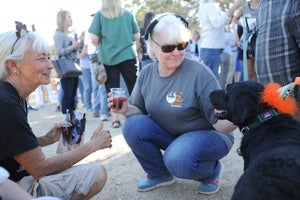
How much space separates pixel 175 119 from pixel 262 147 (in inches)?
36.1

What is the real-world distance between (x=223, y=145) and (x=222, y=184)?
0.56 m

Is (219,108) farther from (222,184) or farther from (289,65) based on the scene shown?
(222,184)

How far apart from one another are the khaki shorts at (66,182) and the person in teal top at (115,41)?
294cm

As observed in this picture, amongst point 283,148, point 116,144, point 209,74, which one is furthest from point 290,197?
point 116,144

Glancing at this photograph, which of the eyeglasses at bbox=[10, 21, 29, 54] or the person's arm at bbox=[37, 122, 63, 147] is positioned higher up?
the eyeglasses at bbox=[10, 21, 29, 54]

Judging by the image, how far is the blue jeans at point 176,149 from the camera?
257cm

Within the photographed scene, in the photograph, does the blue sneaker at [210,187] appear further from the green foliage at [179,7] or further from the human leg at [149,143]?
the green foliage at [179,7]

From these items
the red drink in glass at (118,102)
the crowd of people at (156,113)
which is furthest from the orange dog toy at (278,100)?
the red drink in glass at (118,102)

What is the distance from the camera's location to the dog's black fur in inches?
61.8

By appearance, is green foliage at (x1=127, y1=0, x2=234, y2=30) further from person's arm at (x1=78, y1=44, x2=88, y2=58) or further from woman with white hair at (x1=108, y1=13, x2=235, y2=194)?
woman with white hair at (x1=108, y1=13, x2=235, y2=194)

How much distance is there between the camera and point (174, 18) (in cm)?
281

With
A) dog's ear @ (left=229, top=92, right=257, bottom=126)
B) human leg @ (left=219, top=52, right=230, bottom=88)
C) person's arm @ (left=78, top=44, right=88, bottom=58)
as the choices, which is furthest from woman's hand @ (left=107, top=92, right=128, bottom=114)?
human leg @ (left=219, top=52, right=230, bottom=88)

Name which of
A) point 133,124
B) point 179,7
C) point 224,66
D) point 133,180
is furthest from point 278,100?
point 179,7

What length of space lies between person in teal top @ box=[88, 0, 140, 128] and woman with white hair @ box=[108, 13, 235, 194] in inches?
82.6
